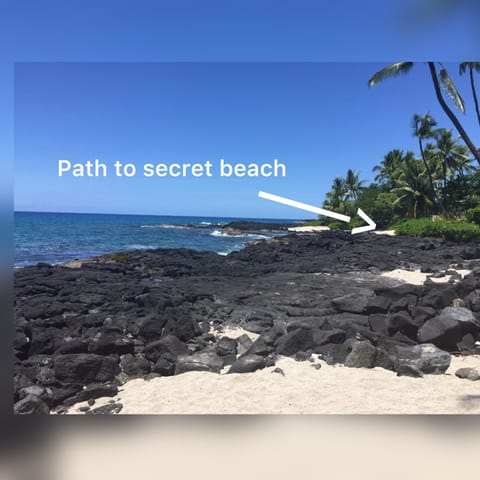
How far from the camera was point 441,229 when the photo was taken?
7.14 m

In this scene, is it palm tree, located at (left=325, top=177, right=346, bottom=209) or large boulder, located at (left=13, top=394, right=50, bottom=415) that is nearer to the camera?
large boulder, located at (left=13, top=394, right=50, bottom=415)

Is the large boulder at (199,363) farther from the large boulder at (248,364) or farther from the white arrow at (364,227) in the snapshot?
the white arrow at (364,227)

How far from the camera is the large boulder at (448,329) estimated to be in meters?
4.52

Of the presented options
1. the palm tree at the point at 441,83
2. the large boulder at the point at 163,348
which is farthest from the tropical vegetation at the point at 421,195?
the large boulder at the point at 163,348

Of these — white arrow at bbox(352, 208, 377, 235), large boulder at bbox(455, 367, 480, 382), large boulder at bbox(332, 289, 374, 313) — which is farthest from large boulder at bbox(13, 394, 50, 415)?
white arrow at bbox(352, 208, 377, 235)

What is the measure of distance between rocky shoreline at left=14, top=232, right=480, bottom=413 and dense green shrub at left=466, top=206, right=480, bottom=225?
96 centimetres

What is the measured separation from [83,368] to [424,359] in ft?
11.7

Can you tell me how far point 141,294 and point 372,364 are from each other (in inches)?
133

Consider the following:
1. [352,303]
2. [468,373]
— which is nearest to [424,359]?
[468,373]

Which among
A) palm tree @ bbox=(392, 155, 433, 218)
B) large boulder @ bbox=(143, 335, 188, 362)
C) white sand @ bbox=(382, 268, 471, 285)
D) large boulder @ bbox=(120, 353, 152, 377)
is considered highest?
palm tree @ bbox=(392, 155, 433, 218)

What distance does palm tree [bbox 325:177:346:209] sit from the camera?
179 inches

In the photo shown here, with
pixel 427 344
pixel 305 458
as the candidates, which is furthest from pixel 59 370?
pixel 427 344

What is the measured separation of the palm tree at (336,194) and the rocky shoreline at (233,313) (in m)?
0.96

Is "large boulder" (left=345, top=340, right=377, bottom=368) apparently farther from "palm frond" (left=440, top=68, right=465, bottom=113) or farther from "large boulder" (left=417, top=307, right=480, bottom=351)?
"palm frond" (left=440, top=68, right=465, bottom=113)
